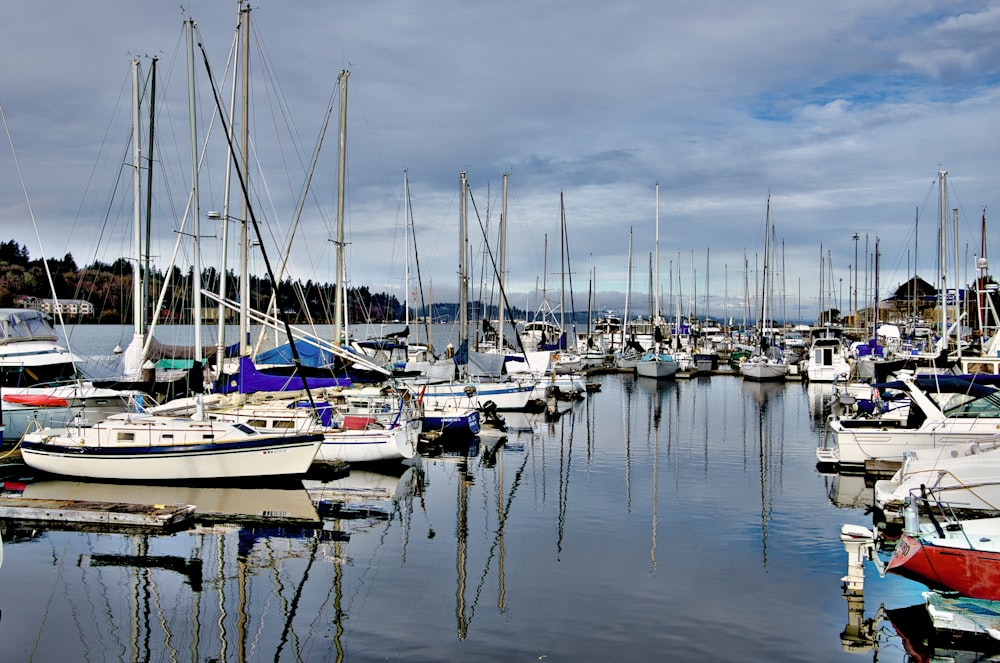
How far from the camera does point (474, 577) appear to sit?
15117mm

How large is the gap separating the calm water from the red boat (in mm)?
872

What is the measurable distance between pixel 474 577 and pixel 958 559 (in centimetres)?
760

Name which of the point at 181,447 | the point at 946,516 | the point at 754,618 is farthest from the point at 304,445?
the point at 946,516

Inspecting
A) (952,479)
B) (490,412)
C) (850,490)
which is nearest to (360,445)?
(490,412)

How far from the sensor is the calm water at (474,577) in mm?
12039

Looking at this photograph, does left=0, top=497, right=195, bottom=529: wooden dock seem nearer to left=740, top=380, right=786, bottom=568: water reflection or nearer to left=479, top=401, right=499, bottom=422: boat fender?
left=740, top=380, right=786, bottom=568: water reflection

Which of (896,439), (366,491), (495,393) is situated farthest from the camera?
(495,393)

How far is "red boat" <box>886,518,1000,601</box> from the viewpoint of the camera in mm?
12484

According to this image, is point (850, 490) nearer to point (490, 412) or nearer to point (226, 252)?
point (490, 412)

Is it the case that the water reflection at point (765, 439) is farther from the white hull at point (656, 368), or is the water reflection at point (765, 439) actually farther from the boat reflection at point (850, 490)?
the white hull at point (656, 368)

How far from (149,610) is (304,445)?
845 centimetres

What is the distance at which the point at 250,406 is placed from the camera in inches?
1024

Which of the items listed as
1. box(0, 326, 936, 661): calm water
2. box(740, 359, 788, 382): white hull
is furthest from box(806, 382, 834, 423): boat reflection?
box(0, 326, 936, 661): calm water

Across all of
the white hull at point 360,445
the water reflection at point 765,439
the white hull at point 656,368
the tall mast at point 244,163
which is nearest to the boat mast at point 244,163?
the tall mast at point 244,163
